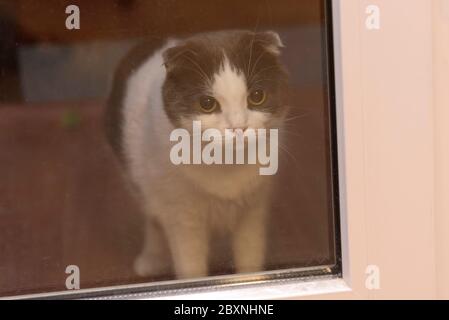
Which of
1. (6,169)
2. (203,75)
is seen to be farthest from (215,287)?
(6,169)

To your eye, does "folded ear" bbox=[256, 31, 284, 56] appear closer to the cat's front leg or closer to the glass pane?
the glass pane

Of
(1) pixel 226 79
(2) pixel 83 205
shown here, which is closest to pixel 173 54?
(1) pixel 226 79

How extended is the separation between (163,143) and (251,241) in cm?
27

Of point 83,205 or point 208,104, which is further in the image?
point 83,205

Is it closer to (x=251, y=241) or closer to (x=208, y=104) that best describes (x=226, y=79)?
(x=208, y=104)

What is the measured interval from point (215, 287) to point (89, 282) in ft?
0.81

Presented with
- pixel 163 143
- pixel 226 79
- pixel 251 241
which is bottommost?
pixel 251 241

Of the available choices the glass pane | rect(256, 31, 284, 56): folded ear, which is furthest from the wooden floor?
rect(256, 31, 284, 56): folded ear

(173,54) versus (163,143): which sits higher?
(173,54)

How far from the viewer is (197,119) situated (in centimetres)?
95

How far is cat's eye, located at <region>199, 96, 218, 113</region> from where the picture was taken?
94 centimetres

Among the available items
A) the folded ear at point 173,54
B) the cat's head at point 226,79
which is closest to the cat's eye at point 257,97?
the cat's head at point 226,79

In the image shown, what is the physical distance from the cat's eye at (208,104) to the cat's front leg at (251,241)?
0.23 meters

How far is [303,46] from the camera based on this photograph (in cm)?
94
